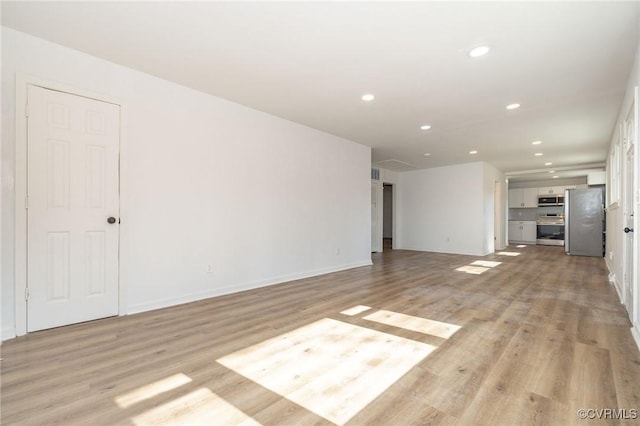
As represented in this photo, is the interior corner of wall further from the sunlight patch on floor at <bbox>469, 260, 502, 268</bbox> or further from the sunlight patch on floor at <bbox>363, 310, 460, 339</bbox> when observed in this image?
the sunlight patch on floor at <bbox>469, 260, 502, 268</bbox>

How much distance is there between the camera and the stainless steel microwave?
10078mm

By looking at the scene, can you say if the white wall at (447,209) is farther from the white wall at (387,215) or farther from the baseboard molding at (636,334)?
the baseboard molding at (636,334)

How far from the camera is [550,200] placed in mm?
10273

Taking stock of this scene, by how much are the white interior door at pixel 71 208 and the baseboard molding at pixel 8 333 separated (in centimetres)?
10

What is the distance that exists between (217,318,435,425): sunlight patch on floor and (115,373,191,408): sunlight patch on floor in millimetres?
297

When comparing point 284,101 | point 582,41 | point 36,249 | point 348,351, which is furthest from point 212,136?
point 582,41

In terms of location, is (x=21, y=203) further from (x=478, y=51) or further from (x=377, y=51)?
(x=478, y=51)

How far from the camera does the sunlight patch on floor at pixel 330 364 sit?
1699 mm

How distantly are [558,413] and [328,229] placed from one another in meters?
4.17

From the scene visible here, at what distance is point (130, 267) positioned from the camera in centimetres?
313

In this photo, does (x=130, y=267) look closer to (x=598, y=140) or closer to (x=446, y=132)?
(x=446, y=132)

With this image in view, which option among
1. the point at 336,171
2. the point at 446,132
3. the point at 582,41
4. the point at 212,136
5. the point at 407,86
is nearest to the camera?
the point at 582,41

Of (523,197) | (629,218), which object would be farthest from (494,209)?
(629,218)

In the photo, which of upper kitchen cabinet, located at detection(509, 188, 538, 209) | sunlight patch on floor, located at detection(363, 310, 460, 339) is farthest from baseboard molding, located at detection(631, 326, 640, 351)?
upper kitchen cabinet, located at detection(509, 188, 538, 209)
